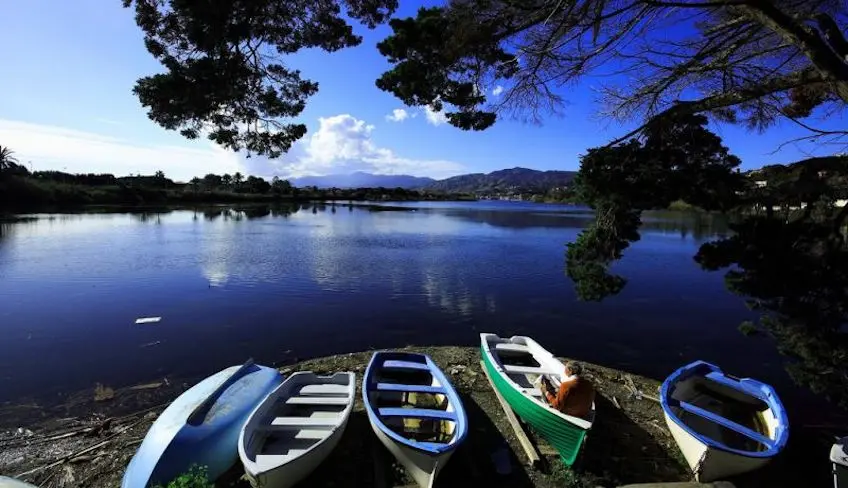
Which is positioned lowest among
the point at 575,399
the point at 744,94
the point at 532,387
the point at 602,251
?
the point at 532,387

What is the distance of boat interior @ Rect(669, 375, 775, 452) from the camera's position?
7242 millimetres

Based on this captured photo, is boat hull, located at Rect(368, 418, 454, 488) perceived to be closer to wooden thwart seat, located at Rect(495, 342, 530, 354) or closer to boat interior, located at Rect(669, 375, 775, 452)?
boat interior, located at Rect(669, 375, 775, 452)

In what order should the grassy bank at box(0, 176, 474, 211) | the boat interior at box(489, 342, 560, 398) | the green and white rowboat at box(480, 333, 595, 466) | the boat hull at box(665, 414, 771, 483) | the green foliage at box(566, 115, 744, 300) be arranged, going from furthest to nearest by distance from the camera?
1. the grassy bank at box(0, 176, 474, 211)
2. the boat interior at box(489, 342, 560, 398)
3. the green foliage at box(566, 115, 744, 300)
4. the green and white rowboat at box(480, 333, 595, 466)
5. the boat hull at box(665, 414, 771, 483)

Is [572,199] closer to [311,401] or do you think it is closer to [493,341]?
[493,341]

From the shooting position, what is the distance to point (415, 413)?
279 inches

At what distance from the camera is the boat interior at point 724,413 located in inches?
285

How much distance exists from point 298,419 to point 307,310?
9908 mm

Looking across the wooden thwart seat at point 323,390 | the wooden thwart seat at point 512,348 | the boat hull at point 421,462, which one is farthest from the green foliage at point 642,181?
the wooden thwart seat at point 323,390

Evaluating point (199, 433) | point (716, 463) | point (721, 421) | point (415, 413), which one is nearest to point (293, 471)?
point (199, 433)

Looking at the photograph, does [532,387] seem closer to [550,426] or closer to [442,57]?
[550,426]

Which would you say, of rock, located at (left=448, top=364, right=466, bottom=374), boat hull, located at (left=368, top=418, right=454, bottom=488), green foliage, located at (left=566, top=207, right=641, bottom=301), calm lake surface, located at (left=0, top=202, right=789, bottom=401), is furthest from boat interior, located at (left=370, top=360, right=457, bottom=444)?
calm lake surface, located at (left=0, top=202, right=789, bottom=401)

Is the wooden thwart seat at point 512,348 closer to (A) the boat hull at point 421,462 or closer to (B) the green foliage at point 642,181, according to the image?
(B) the green foliage at point 642,181

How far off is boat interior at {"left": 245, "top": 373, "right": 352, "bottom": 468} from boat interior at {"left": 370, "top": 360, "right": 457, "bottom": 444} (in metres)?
0.74

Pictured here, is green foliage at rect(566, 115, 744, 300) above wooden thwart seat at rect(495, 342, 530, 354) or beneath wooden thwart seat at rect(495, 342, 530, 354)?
above
